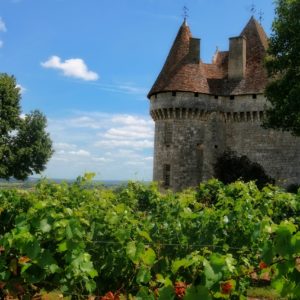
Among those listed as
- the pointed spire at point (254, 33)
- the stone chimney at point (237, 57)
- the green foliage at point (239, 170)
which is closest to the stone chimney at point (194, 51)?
the stone chimney at point (237, 57)

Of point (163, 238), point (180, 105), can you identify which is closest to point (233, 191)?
point (163, 238)

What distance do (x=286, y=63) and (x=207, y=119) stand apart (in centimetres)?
796

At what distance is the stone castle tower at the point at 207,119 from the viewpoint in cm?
2783

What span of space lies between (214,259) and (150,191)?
9.76 m

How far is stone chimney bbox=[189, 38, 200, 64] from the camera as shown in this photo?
1126 inches

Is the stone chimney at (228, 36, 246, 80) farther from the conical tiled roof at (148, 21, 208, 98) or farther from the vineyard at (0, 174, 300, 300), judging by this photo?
the vineyard at (0, 174, 300, 300)

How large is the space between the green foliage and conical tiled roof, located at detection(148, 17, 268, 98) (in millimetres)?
4135

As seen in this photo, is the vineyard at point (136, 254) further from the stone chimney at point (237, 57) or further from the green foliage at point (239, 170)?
the stone chimney at point (237, 57)

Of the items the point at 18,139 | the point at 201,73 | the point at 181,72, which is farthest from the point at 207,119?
the point at 18,139

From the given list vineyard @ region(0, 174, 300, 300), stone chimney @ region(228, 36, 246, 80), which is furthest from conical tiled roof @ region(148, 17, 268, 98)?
vineyard @ region(0, 174, 300, 300)

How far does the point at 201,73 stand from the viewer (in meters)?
28.8

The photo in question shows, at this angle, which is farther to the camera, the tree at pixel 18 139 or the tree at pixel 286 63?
the tree at pixel 18 139

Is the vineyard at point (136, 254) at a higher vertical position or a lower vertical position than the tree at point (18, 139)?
lower

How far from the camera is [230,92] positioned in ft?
94.2
